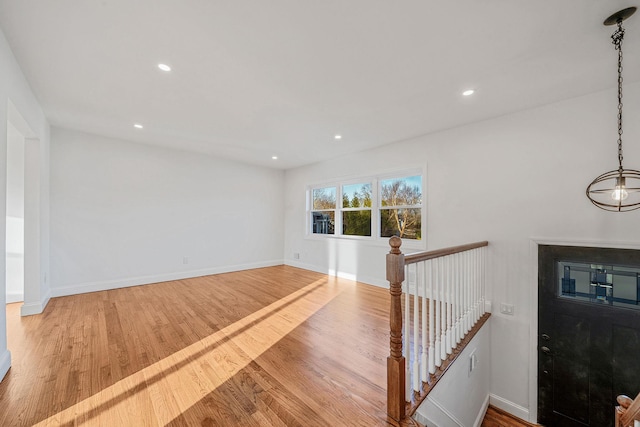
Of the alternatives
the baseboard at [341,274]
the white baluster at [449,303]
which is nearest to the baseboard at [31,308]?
the baseboard at [341,274]

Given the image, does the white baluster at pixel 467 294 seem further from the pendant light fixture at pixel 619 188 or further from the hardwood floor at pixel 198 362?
the pendant light fixture at pixel 619 188

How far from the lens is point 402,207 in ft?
13.9

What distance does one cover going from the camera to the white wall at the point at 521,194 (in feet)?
8.11

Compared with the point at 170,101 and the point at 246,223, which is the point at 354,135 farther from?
the point at 246,223

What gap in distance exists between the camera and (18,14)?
5.53 ft

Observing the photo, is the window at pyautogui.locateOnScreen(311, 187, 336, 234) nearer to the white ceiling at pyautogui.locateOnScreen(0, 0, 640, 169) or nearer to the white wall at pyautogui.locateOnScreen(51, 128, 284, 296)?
the white wall at pyautogui.locateOnScreen(51, 128, 284, 296)

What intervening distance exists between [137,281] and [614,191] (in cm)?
634

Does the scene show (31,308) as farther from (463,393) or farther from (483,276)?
(483,276)

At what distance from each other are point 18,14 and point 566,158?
4.72m

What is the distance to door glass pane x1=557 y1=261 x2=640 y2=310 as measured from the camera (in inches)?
89.6

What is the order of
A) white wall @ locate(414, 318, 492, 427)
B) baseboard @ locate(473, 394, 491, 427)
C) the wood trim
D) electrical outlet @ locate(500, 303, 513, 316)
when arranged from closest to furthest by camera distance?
the wood trim → white wall @ locate(414, 318, 492, 427) → baseboard @ locate(473, 394, 491, 427) → electrical outlet @ locate(500, 303, 513, 316)

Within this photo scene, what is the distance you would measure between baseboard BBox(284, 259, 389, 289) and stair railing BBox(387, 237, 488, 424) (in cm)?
170

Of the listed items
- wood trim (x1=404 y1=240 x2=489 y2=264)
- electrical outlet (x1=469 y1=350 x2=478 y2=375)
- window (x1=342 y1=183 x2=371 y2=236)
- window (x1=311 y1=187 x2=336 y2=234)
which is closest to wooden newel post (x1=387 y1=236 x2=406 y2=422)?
wood trim (x1=404 y1=240 x2=489 y2=264)

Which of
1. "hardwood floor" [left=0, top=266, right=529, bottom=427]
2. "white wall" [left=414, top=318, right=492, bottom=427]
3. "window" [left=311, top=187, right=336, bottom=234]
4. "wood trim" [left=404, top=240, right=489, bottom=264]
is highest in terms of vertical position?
"window" [left=311, top=187, right=336, bottom=234]
